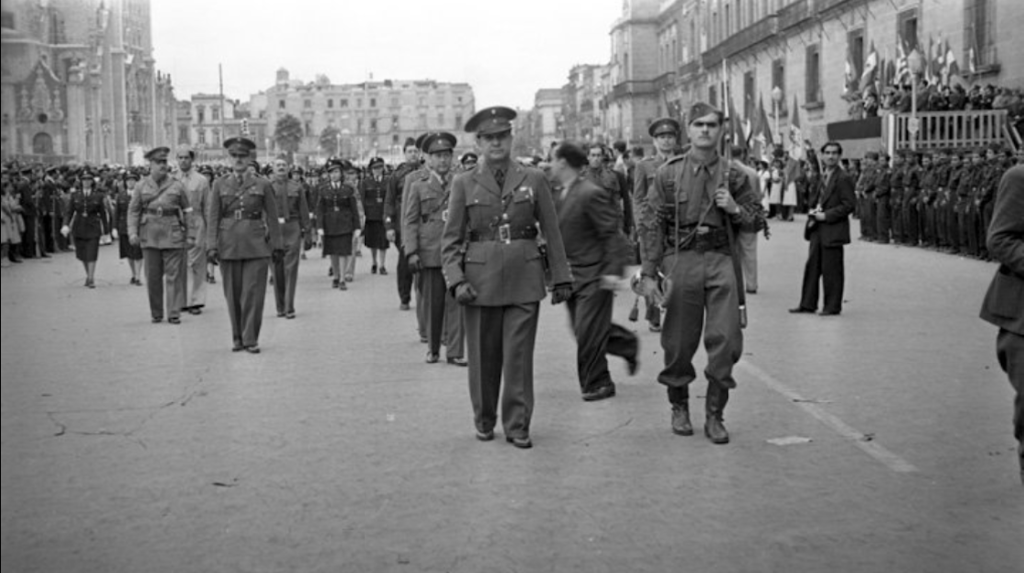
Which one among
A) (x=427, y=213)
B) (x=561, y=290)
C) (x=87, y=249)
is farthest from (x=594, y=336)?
(x=87, y=249)

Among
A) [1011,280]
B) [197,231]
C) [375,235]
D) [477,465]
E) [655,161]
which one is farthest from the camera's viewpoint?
[375,235]

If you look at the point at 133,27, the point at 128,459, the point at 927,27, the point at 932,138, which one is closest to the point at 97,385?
the point at 128,459

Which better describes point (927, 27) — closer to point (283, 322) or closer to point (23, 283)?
point (283, 322)

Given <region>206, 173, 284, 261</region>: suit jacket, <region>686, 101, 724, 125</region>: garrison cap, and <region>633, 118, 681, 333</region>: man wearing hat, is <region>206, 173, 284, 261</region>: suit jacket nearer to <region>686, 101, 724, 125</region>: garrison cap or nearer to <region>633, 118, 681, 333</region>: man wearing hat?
<region>633, 118, 681, 333</region>: man wearing hat

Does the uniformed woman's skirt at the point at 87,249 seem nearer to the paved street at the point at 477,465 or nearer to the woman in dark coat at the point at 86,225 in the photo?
the woman in dark coat at the point at 86,225

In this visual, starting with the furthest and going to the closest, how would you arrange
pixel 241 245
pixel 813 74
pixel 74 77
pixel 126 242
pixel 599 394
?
pixel 813 74 → pixel 126 242 → pixel 241 245 → pixel 599 394 → pixel 74 77

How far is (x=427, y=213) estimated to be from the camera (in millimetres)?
11180

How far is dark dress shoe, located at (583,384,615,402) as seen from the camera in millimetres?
8812

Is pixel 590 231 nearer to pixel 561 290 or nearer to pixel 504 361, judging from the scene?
pixel 561 290

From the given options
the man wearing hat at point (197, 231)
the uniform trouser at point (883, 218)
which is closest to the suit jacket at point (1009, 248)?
the man wearing hat at point (197, 231)

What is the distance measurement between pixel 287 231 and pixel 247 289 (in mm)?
4253

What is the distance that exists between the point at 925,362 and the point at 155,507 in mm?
6340

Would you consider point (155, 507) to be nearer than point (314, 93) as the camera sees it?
No

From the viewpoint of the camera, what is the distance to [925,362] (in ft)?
33.7
